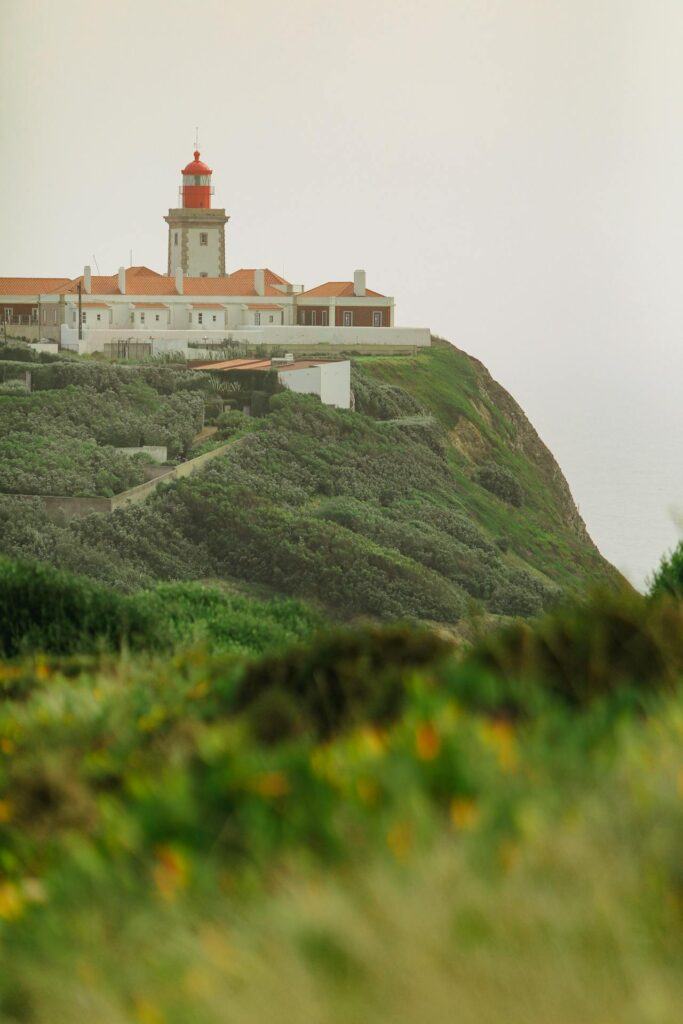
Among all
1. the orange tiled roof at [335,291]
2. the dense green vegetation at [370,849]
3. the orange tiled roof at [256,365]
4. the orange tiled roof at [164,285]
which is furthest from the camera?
the orange tiled roof at [335,291]

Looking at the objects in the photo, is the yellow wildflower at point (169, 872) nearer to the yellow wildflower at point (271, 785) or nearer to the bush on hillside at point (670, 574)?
the yellow wildflower at point (271, 785)

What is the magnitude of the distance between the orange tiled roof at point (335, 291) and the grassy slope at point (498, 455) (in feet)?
10.1

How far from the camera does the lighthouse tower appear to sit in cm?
5484

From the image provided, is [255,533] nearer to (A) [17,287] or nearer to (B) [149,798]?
(B) [149,798]

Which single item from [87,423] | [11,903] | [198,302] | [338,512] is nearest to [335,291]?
[198,302]

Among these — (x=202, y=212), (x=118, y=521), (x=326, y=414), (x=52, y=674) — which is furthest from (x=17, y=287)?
(x=52, y=674)

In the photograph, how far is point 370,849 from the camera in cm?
340

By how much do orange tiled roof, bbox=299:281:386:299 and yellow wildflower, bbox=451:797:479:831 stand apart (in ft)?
161

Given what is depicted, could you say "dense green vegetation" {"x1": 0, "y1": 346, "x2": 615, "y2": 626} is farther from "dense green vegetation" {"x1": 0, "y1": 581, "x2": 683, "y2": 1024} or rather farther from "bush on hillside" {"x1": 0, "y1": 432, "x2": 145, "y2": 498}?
"dense green vegetation" {"x1": 0, "y1": 581, "x2": 683, "y2": 1024}

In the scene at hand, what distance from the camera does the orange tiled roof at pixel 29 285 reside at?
51062 mm

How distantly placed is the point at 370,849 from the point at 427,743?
547 millimetres

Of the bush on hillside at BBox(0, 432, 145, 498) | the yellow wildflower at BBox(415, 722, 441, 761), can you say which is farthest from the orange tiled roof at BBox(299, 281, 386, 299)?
the yellow wildflower at BBox(415, 722, 441, 761)

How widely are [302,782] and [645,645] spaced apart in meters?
1.78

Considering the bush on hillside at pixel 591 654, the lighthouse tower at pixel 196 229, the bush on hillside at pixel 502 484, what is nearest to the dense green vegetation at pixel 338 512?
the bush on hillside at pixel 502 484
